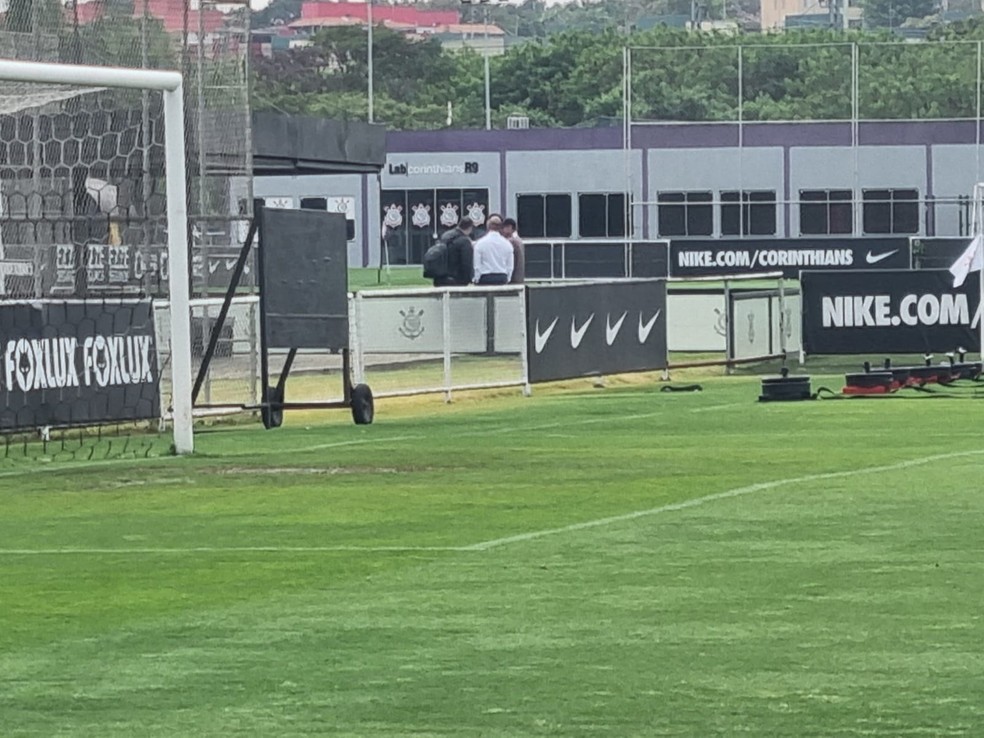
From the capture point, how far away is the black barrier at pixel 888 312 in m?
28.7

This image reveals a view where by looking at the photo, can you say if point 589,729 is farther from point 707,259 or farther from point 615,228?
point 615,228

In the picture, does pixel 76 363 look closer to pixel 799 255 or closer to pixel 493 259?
pixel 493 259

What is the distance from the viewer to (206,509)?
13.3 m

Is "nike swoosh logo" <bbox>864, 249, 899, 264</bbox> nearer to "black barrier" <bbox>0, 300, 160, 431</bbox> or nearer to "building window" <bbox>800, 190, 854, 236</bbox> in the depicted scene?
"building window" <bbox>800, 190, 854, 236</bbox>

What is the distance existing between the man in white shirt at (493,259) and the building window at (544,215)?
44056mm

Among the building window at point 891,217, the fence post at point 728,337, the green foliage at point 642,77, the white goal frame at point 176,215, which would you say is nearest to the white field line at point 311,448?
the white goal frame at point 176,215

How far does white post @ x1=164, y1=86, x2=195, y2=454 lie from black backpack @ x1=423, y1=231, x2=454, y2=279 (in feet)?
46.4

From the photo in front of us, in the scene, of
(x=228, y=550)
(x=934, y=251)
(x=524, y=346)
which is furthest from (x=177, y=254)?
(x=934, y=251)

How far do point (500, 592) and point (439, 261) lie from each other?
72.0 ft

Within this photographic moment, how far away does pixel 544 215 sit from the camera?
252ft

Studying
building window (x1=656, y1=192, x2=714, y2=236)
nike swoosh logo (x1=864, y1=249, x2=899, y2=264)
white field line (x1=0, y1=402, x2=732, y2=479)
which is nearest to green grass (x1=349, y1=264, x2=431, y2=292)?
building window (x1=656, y1=192, x2=714, y2=236)

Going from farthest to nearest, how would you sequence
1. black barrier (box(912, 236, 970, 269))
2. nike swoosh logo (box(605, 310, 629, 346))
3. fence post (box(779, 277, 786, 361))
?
black barrier (box(912, 236, 970, 269)) → fence post (box(779, 277, 786, 361)) → nike swoosh logo (box(605, 310, 629, 346))

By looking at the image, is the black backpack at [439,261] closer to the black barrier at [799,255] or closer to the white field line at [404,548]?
the white field line at [404,548]

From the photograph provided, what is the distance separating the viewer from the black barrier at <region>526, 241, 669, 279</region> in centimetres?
5269
